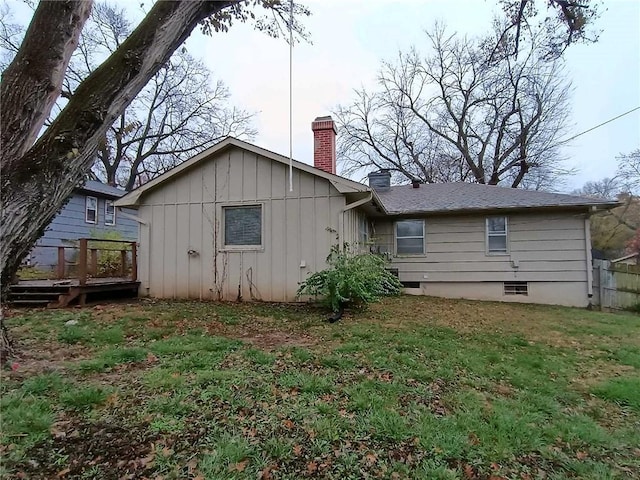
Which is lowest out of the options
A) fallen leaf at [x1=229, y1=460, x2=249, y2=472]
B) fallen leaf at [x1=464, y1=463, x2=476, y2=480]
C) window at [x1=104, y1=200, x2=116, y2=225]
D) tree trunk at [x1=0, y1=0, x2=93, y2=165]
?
fallen leaf at [x1=464, y1=463, x2=476, y2=480]

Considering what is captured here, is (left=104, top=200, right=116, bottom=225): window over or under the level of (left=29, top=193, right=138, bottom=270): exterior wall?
over

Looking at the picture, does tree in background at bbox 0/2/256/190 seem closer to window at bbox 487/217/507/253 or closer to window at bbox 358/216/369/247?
window at bbox 358/216/369/247

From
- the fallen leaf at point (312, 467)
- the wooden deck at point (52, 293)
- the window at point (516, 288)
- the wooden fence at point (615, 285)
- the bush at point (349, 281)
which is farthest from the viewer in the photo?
the window at point (516, 288)

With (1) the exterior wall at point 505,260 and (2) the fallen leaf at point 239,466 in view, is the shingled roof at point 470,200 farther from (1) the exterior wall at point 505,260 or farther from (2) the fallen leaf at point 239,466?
(2) the fallen leaf at point 239,466

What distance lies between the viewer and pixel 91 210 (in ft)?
50.8

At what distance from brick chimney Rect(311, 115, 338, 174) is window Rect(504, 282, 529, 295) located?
6289mm

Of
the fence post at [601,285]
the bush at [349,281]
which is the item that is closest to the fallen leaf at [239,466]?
the bush at [349,281]

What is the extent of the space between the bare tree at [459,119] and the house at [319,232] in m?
11.1

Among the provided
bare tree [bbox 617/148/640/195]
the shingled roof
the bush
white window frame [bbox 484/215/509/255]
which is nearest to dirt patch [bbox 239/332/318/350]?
Answer: the bush

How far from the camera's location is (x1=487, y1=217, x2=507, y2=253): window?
36.3 ft

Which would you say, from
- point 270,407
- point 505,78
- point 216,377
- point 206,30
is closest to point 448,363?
point 270,407

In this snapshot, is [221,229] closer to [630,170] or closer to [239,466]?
[239,466]

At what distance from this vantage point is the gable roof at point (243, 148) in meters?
8.07

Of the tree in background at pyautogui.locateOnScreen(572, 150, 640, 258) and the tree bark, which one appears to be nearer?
the tree bark
